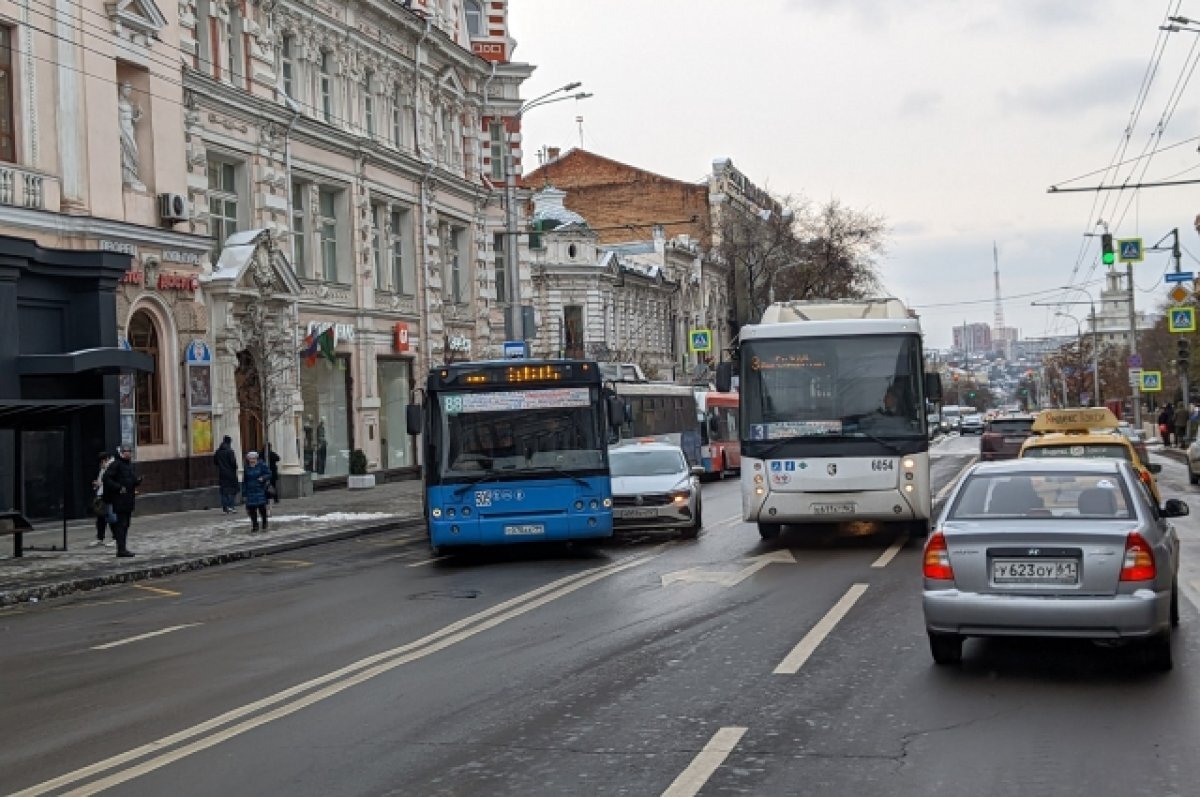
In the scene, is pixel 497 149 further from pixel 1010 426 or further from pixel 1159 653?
pixel 1159 653

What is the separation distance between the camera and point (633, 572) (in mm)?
16609

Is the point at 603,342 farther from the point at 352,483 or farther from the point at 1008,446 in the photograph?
the point at 1008,446

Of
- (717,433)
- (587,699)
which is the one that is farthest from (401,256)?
(587,699)

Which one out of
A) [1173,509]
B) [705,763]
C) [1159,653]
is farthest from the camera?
[1173,509]

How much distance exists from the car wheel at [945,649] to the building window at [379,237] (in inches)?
1404

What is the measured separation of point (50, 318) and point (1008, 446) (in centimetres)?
2407

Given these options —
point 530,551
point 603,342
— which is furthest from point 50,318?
point 603,342

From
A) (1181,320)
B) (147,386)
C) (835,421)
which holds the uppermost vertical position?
(1181,320)

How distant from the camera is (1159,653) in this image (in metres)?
9.23

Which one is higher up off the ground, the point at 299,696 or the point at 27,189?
the point at 27,189

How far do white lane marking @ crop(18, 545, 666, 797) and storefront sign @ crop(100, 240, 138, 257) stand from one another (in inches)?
671

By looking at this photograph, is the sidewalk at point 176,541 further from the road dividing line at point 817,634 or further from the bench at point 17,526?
the road dividing line at point 817,634

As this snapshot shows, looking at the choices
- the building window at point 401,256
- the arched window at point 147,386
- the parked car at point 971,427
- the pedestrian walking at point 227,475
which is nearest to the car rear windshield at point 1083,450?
the pedestrian walking at point 227,475

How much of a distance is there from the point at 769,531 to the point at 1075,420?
9485mm
